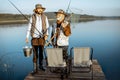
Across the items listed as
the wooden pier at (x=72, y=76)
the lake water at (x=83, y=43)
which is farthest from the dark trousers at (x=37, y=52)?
the lake water at (x=83, y=43)

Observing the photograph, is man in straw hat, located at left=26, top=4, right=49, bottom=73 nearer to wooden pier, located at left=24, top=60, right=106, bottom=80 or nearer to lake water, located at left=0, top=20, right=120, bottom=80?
wooden pier, located at left=24, top=60, right=106, bottom=80

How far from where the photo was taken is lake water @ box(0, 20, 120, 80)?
247 inches

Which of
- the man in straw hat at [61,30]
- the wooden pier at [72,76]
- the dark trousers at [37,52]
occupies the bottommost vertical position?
the wooden pier at [72,76]

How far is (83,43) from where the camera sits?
6.30 m

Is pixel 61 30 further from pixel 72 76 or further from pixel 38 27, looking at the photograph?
pixel 72 76

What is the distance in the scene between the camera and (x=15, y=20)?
6551 millimetres

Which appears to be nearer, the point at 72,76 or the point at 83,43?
the point at 72,76

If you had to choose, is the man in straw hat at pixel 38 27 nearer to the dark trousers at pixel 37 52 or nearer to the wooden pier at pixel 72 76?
the dark trousers at pixel 37 52

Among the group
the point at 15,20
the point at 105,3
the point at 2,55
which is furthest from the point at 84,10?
the point at 2,55

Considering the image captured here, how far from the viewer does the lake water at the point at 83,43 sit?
6.27 metres

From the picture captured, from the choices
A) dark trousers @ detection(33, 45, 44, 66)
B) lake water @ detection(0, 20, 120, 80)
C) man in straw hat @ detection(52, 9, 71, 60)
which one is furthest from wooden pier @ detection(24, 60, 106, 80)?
lake water @ detection(0, 20, 120, 80)

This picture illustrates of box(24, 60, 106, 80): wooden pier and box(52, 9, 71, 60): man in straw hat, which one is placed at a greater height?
box(52, 9, 71, 60): man in straw hat

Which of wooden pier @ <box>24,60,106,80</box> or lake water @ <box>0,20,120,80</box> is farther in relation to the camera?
lake water @ <box>0,20,120,80</box>

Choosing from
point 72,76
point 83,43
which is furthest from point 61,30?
point 83,43
